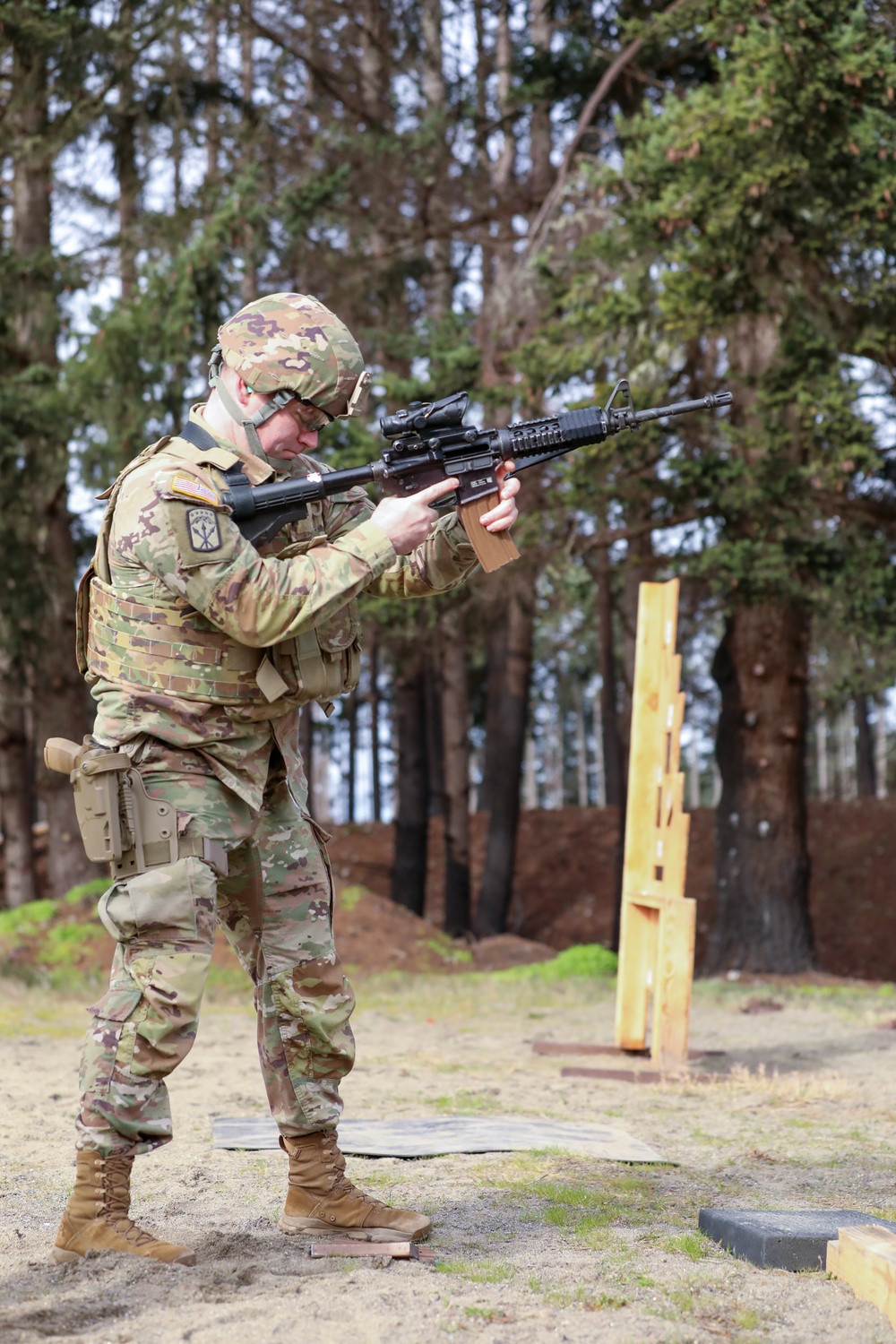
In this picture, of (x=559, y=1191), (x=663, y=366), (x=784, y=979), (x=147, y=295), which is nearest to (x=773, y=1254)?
(x=559, y=1191)

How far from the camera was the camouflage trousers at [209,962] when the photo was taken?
3082 millimetres

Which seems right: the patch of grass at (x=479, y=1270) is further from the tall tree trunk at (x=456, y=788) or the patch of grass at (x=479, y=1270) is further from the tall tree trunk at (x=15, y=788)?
the tall tree trunk at (x=456, y=788)

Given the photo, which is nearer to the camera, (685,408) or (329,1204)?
(329,1204)

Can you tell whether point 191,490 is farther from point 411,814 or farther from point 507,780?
point 411,814

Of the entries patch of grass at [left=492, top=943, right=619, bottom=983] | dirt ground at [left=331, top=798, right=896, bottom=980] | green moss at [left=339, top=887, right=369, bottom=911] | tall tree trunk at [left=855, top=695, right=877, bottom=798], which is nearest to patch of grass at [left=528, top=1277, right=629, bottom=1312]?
patch of grass at [left=492, top=943, right=619, bottom=983]

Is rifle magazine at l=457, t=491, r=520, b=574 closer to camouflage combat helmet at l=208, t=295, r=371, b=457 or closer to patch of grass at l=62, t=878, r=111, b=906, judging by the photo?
camouflage combat helmet at l=208, t=295, r=371, b=457

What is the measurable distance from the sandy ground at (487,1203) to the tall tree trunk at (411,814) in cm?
1054

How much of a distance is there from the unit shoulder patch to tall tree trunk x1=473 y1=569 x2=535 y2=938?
1286 centimetres

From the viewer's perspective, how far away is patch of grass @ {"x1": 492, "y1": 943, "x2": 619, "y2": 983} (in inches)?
466

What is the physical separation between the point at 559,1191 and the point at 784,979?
8.16 m

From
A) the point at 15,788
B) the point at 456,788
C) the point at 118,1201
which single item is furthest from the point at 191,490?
the point at 456,788

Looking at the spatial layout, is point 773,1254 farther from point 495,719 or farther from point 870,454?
point 495,719

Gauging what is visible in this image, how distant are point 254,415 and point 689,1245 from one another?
2342 mm

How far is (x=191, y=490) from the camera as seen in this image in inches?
125
